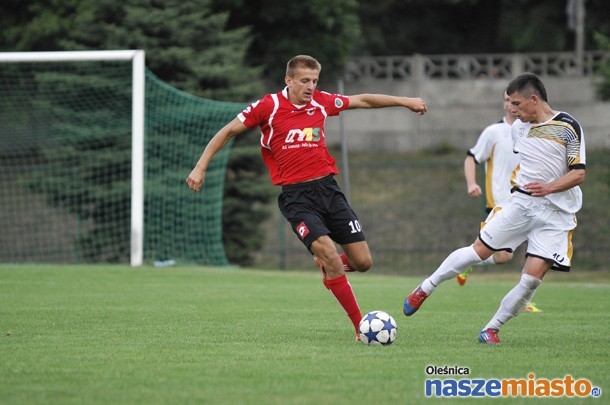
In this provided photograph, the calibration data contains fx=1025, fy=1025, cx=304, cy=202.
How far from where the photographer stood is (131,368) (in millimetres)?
6676

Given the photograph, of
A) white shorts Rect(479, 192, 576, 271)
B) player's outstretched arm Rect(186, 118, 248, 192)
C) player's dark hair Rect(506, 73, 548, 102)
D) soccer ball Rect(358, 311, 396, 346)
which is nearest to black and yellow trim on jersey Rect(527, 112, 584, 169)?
player's dark hair Rect(506, 73, 548, 102)

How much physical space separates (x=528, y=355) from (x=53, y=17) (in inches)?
884

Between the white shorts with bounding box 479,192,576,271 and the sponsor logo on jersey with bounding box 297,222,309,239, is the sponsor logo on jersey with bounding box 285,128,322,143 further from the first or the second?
the white shorts with bounding box 479,192,576,271

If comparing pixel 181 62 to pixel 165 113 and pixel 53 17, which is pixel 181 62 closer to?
pixel 165 113

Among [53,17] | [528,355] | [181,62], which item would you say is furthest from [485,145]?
[53,17]

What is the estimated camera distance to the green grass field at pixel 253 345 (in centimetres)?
598

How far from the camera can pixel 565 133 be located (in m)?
8.14

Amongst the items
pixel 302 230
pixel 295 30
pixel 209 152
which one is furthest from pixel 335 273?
pixel 295 30

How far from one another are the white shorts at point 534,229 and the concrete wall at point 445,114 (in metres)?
22.7

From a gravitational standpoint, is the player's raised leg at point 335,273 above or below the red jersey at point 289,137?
below

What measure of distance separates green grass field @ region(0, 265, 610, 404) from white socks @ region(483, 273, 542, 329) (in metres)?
0.22

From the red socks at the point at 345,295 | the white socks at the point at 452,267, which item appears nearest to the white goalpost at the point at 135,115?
the red socks at the point at 345,295

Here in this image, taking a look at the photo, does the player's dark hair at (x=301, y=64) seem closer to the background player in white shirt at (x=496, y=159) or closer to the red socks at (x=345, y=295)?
the red socks at (x=345, y=295)

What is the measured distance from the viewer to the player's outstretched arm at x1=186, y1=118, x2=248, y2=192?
8.30 metres
